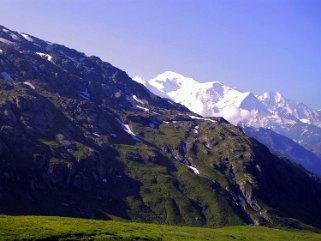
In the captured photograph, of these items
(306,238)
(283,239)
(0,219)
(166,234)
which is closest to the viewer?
(0,219)

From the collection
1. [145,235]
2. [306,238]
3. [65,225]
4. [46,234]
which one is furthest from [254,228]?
[46,234]

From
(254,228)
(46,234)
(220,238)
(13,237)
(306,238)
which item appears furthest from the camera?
(254,228)

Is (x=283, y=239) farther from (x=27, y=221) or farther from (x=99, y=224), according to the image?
(x=27, y=221)

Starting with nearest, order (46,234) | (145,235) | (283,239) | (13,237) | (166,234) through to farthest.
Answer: (13,237), (46,234), (145,235), (166,234), (283,239)

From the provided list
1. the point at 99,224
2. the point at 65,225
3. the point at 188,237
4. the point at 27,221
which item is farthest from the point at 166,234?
the point at 27,221

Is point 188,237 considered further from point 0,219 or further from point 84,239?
point 0,219

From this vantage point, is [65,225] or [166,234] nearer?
[65,225]

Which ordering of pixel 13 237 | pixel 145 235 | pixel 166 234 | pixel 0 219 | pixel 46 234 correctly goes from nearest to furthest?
pixel 13 237 < pixel 46 234 < pixel 0 219 < pixel 145 235 < pixel 166 234

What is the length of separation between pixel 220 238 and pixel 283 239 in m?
24.6

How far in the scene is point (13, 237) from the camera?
Result: 258ft

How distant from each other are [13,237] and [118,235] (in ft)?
79.6

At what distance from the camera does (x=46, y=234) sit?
84.6 meters

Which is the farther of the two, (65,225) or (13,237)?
(65,225)

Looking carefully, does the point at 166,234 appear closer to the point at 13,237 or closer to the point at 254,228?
the point at 13,237
